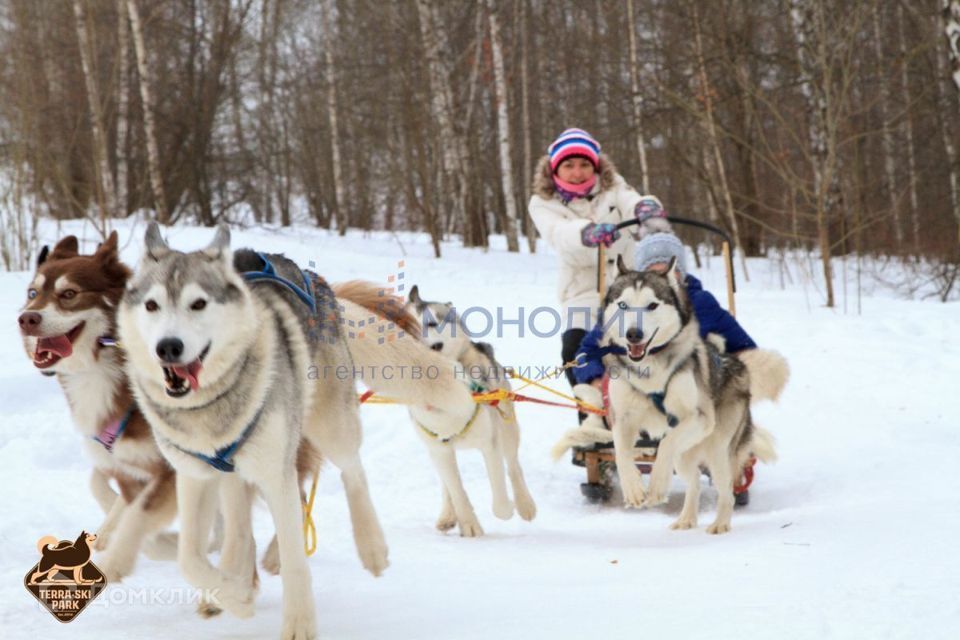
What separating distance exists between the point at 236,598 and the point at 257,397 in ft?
1.71

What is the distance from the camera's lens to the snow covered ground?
7.32 feet

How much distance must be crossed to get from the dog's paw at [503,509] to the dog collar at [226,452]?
1903 millimetres

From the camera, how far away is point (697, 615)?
2189 millimetres

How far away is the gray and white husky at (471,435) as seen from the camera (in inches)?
155

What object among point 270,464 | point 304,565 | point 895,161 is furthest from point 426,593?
point 895,161

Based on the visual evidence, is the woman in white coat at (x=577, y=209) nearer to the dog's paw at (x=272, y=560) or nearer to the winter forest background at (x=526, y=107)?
the dog's paw at (x=272, y=560)

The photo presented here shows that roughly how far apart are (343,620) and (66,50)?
14.4m

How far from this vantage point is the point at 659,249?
4516 millimetres

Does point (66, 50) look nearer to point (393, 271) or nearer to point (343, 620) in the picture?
point (393, 271)

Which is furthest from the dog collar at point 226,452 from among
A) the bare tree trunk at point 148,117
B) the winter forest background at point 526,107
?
the bare tree trunk at point 148,117

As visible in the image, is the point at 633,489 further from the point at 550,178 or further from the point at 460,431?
the point at 550,178

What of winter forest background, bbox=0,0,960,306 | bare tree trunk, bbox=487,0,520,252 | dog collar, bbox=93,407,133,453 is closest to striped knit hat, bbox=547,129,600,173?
dog collar, bbox=93,407,133,453

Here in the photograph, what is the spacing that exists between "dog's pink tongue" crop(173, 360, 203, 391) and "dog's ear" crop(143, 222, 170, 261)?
310 millimetres

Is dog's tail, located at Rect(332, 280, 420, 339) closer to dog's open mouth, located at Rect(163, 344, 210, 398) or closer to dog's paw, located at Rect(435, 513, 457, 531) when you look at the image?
dog's paw, located at Rect(435, 513, 457, 531)
